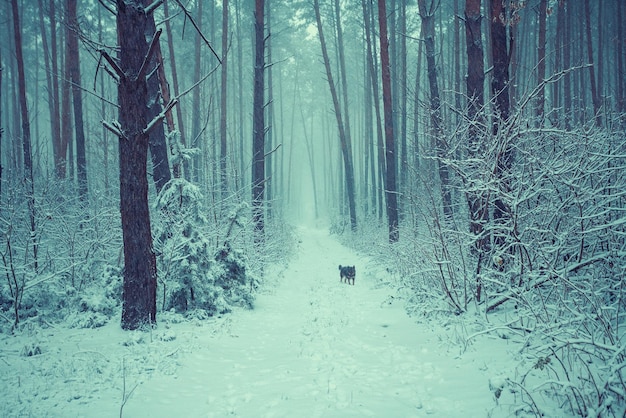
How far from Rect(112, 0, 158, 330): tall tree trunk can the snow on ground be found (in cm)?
70

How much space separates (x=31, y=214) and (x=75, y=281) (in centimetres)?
167

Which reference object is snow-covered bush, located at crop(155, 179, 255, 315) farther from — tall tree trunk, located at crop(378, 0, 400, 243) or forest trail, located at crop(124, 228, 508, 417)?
tall tree trunk, located at crop(378, 0, 400, 243)

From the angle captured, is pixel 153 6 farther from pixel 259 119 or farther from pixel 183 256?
pixel 259 119

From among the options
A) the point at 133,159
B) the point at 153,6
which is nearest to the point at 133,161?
the point at 133,159

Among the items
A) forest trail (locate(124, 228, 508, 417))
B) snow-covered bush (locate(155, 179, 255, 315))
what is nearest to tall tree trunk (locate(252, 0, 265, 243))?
snow-covered bush (locate(155, 179, 255, 315))

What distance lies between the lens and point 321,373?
4031mm

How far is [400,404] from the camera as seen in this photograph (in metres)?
3.25

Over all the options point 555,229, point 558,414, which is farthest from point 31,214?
point 555,229

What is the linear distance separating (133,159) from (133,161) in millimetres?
30

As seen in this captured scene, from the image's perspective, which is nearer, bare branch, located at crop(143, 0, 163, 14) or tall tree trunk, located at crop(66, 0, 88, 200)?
bare branch, located at crop(143, 0, 163, 14)

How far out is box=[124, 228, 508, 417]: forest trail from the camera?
3.19 meters

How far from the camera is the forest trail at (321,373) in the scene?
3.19 m

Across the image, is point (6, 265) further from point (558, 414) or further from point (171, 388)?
point (558, 414)

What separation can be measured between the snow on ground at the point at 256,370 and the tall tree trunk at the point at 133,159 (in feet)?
2.28
